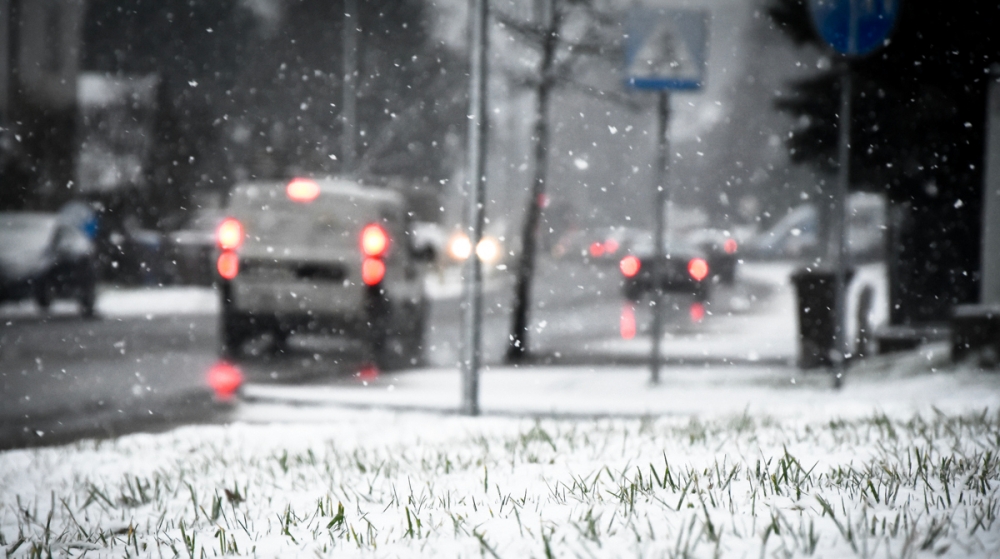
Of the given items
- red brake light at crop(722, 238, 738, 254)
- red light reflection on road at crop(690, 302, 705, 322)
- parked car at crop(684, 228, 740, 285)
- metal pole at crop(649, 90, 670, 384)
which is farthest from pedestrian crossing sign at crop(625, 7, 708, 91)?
red brake light at crop(722, 238, 738, 254)

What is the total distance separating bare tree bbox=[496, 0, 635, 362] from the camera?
12.3m

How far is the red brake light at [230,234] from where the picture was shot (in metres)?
10.8

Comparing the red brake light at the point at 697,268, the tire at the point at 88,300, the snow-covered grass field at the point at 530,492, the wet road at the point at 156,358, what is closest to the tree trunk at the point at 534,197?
the wet road at the point at 156,358

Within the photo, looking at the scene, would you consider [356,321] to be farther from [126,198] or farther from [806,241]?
[806,241]

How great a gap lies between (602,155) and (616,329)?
4313 mm

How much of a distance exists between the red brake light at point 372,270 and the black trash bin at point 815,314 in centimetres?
497

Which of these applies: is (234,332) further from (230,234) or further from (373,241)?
(373,241)

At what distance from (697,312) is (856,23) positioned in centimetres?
1426

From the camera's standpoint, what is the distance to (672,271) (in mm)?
24906

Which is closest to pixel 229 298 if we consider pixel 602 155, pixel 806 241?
pixel 602 155

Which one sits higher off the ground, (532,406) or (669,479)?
(669,479)

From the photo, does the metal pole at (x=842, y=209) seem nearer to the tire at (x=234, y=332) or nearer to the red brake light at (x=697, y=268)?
the tire at (x=234, y=332)

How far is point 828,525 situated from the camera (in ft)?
9.85

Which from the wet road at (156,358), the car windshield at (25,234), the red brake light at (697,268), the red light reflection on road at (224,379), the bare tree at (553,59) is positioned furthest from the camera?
the red brake light at (697,268)
